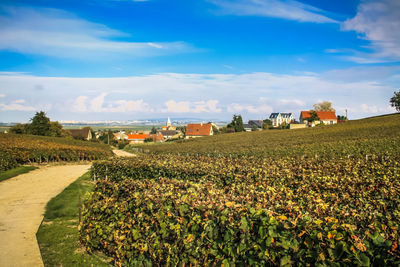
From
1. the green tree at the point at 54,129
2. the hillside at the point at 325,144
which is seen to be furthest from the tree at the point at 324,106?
the green tree at the point at 54,129

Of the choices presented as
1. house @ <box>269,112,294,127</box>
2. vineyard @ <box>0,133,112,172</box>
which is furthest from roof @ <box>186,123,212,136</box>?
house @ <box>269,112,294,127</box>

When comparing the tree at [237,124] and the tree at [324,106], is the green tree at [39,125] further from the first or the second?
the tree at [324,106]

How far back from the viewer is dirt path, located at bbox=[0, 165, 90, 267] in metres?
7.84

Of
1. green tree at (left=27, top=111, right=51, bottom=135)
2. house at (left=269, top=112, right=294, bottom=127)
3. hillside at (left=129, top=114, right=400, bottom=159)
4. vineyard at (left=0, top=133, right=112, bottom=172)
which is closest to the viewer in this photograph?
vineyard at (left=0, top=133, right=112, bottom=172)

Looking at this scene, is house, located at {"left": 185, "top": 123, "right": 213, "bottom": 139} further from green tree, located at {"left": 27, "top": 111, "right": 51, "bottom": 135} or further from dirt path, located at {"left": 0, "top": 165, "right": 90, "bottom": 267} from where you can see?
dirt path, located at {"left": 0, "top": 165, "right": 90, "bottom": 267}

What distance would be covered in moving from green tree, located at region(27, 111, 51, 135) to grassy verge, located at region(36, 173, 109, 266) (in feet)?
185

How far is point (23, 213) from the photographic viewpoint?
12.0 m

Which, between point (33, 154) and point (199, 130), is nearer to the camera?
point (33, 154)

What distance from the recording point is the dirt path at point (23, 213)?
7840 mm

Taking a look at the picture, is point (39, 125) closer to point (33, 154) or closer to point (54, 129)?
point (54, 129)

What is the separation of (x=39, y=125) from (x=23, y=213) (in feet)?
195

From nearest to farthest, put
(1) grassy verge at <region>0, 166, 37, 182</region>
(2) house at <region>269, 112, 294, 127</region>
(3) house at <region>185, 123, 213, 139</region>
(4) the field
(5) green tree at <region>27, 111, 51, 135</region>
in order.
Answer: (4) the field → (1) grassy verge at <region>0, 166, 37, 182</region> → (5) green tree at <region>27, 111, 51, 135</region> → (3) house at <region>185, 123, 213, 139</region> → (2) house at <region>269, 112, 294, 127</region>

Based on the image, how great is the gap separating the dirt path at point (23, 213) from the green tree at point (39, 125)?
47.0 meters

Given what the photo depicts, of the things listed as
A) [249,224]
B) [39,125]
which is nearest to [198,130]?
[39,125]
